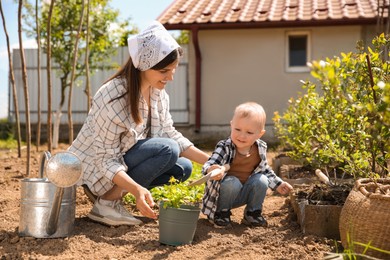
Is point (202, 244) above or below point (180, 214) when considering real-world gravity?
below

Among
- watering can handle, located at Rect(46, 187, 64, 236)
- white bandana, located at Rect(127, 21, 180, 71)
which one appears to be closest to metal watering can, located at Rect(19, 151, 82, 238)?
watering can handle, located at Rect(46, 187, 64, 236)

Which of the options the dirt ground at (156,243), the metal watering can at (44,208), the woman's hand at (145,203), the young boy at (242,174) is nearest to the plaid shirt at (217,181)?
the young boy at (242,174)

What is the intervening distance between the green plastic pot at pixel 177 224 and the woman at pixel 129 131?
28cm

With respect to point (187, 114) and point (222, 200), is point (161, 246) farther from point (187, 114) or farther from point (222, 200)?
point (187, 114)

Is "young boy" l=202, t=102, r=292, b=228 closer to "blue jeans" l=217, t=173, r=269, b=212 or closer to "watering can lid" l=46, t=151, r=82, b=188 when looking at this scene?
"blue jeans" l=217, t=173, r=269, b=212

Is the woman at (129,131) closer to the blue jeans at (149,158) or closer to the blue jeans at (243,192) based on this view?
the blue jeans at (149,158)

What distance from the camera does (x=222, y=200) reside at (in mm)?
3525

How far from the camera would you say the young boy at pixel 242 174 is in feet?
11.2

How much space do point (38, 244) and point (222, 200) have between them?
1.13m

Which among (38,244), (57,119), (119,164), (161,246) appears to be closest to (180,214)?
(161,246)

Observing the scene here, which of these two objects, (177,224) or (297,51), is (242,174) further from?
(297,51)

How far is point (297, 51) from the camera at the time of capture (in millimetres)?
10617

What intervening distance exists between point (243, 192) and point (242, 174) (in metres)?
0.12

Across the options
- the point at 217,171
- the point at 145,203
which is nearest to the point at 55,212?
the point at 145,203
